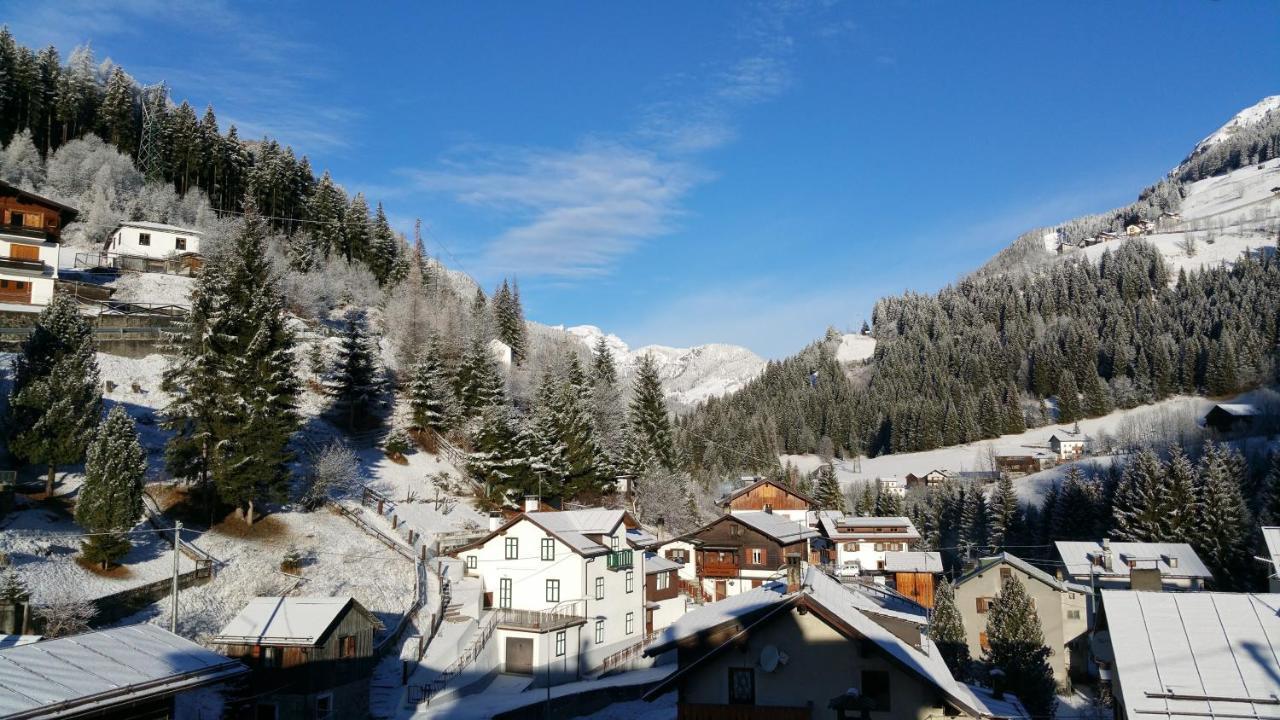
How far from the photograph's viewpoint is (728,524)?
184 ft

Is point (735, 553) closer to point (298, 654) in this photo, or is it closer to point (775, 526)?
point (775, 526)

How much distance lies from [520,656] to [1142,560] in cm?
4059

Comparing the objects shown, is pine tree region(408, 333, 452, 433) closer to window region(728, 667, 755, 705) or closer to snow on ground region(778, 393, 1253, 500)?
window region(728, 667, 755, 705)

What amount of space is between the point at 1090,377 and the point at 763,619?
162 meters

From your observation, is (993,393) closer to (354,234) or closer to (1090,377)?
(1090,377)

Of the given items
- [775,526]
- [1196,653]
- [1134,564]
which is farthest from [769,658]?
[1134,564]

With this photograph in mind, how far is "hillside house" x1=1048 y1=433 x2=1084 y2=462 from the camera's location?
429ft

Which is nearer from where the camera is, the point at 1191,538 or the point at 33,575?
the point at 33,575

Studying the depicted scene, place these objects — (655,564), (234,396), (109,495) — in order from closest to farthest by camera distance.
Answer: (109,495) → (234,396) → (655,564)

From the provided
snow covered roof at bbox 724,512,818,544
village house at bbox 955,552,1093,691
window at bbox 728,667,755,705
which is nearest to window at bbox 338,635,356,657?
window at bbox 728,667,755,705

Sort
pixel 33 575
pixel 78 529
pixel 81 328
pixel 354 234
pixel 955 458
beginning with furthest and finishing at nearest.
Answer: pixel 955 458
pixel 354 234
pixel 81 328
pixel 78 529
pixel 33 575

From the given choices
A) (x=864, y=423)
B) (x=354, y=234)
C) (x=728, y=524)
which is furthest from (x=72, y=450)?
(x=864, y=423)

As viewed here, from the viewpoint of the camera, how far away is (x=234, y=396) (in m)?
39.3

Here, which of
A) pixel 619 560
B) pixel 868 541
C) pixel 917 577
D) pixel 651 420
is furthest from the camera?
pixel 651 420
